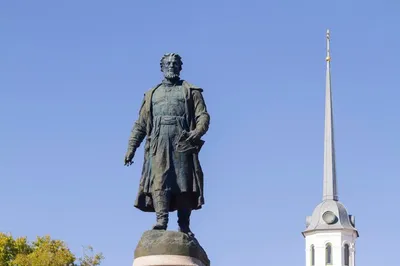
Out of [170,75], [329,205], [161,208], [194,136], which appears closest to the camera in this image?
[161,208]

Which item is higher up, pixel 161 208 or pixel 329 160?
pixel 329 160

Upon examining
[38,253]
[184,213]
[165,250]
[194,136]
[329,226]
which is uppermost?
[329,226]

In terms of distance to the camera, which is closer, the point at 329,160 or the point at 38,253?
the point at 38,253

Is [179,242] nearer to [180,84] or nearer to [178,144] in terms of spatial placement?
[178,144]

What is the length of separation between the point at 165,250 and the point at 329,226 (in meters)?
109

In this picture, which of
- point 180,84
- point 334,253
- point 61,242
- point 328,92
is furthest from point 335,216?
point 180,84

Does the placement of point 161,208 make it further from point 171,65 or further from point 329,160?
point 329,160

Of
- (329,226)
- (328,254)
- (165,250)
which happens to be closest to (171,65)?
(165,250)

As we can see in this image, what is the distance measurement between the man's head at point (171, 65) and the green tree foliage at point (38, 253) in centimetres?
3184

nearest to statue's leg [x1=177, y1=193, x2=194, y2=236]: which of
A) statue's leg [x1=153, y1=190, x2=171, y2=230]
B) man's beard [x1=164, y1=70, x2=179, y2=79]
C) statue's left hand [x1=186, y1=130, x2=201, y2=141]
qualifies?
statue's leg [x1=153, y1=190, x2=171, y2=230]

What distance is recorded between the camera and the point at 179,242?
14633 millimetres

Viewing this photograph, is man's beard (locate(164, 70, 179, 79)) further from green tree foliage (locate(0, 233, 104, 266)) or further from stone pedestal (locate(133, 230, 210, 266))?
green tree foliage (locate(0, 233, 104, 266))

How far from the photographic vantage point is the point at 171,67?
1563cm

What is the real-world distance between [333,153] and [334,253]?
11.8 m
